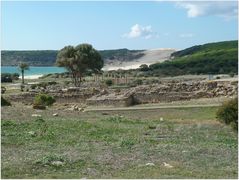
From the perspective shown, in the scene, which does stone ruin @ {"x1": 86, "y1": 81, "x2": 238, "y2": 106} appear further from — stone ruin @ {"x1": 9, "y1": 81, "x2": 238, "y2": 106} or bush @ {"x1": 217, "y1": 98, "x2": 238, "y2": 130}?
bush @ {"x1": 217, "y1": 98, "x2": 238, "y2": 130}

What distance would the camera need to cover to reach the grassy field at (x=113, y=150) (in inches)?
458

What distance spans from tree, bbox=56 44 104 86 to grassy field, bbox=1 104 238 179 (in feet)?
147

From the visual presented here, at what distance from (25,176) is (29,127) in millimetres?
10238

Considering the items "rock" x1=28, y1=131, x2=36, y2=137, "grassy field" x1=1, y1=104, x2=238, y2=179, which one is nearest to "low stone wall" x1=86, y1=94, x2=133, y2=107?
"grassy field" x1=1, y1=104, x2=238, y2=179

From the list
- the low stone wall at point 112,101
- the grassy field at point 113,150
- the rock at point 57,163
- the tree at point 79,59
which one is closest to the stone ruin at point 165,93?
the low stone wall at point 112,101

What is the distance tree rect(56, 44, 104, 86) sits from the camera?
6944 cm

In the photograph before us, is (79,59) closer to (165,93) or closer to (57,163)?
(165,93)

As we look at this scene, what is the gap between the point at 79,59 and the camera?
6906 cm

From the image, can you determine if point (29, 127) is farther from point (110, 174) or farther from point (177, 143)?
point (110, 174)

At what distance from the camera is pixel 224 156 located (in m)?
14.5

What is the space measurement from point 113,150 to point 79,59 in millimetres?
54461

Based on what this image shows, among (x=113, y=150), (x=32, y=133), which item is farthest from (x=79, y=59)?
(x=113, y=150)

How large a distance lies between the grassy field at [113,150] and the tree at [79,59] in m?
44.9

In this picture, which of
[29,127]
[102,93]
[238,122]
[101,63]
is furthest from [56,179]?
[101,63]
